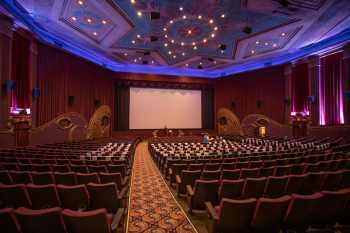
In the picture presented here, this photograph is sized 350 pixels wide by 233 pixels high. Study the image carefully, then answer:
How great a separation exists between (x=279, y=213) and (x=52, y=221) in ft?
7.62

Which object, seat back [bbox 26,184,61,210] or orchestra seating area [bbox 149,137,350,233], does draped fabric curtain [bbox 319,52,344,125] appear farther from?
seat back [bbox 26,184,61,210]

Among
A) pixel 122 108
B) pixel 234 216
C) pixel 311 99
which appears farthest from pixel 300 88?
pixel 234 216

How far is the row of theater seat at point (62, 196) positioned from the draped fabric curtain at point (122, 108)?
17219 mm

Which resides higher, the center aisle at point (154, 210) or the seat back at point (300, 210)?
the seat back at point (300, 210)

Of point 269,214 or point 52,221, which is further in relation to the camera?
point 269,214

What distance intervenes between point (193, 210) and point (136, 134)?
17.3m

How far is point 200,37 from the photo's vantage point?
44.5 ft

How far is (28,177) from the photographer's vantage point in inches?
154

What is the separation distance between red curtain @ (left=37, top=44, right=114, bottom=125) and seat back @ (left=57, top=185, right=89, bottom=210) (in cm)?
1183

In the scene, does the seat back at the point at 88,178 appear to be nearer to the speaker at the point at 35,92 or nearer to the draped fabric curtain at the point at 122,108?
the speaker at the point at 35,92

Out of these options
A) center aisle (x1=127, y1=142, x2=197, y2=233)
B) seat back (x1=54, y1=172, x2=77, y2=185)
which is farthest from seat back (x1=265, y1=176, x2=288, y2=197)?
seat back (x1=54, y1=172, x2=77, y2=185)

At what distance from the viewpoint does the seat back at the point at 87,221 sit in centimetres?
197

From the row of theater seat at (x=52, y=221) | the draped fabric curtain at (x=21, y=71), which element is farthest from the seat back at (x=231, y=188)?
the draped fabric curtain at (x=21, y=71)

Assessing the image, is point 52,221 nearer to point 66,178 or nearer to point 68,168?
point 66,178
